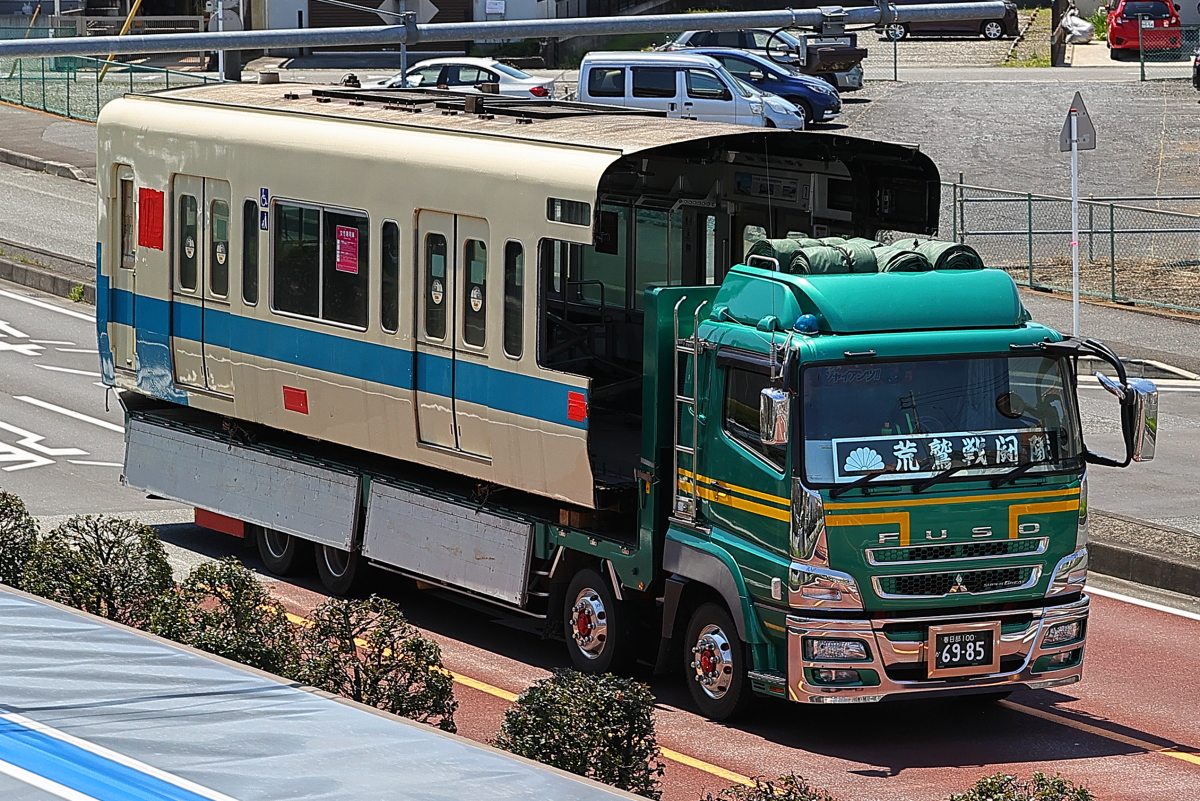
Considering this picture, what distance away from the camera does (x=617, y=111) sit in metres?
15.3

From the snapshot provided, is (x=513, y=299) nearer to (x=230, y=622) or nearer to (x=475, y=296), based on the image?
(x=475, y=296)

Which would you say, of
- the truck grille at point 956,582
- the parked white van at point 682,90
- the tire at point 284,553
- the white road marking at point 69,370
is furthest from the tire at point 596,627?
the parked white van at point 682,90

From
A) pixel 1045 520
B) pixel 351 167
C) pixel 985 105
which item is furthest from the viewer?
pixel 985 105

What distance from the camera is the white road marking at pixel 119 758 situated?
7570 mm

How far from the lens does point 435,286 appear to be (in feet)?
45.5

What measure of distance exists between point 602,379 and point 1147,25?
4104cm

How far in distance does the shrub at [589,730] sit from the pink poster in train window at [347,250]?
6.08 metres

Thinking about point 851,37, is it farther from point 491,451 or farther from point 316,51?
point 316,51

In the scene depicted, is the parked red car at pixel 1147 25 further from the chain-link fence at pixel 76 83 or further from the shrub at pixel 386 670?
the shrub at pixel 386 670

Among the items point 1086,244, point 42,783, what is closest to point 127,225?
point 42,783

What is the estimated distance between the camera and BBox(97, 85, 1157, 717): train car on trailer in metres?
11.3

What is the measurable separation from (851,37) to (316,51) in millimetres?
43919

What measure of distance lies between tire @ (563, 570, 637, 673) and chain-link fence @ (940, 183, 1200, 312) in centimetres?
1672

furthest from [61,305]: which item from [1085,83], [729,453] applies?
[1085,83]
